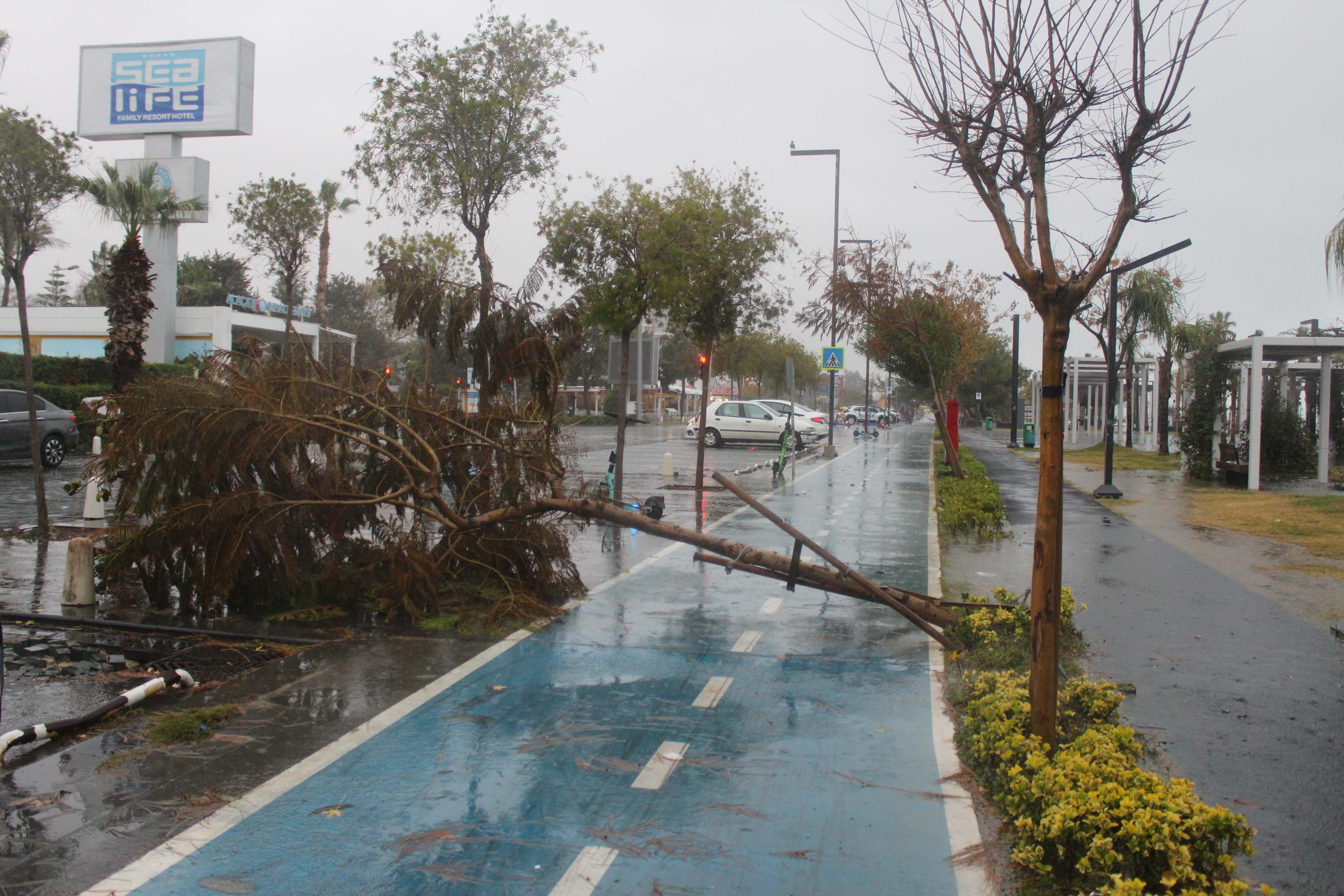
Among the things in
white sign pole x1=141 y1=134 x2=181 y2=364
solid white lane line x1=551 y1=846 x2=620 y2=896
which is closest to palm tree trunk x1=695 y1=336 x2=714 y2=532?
solid white lane line x1=551 y1=846 x2=620 y2=896

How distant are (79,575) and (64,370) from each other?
27217mm

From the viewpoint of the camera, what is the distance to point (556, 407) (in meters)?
9.42

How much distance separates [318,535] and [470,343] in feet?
9.04

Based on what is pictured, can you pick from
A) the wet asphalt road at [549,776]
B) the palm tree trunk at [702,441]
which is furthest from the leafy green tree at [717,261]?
the wet asphalt road at [549,776]

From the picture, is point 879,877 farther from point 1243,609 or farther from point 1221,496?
point 1221,496

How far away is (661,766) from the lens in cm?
498

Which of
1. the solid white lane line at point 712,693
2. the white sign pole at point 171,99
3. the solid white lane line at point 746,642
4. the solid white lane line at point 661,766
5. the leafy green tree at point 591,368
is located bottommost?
the solid white lane line at point 661,766

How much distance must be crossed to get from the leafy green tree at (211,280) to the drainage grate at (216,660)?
56.4 m

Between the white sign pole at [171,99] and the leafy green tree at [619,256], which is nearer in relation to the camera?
the leafy green tree at [619,256]

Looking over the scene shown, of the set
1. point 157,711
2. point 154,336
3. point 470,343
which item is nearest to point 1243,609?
point 470,343

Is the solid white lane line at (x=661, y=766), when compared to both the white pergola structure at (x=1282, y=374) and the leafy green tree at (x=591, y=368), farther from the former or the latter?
the leafy green tree at (x=591, y=368)

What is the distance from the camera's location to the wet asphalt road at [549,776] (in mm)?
3906

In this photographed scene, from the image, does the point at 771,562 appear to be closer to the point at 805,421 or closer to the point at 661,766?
the point at 661,766

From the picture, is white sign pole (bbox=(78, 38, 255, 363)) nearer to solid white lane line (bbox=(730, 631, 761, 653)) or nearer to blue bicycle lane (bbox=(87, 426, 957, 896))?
solid white lane line (bbox=(730, 631, 761, 653))
